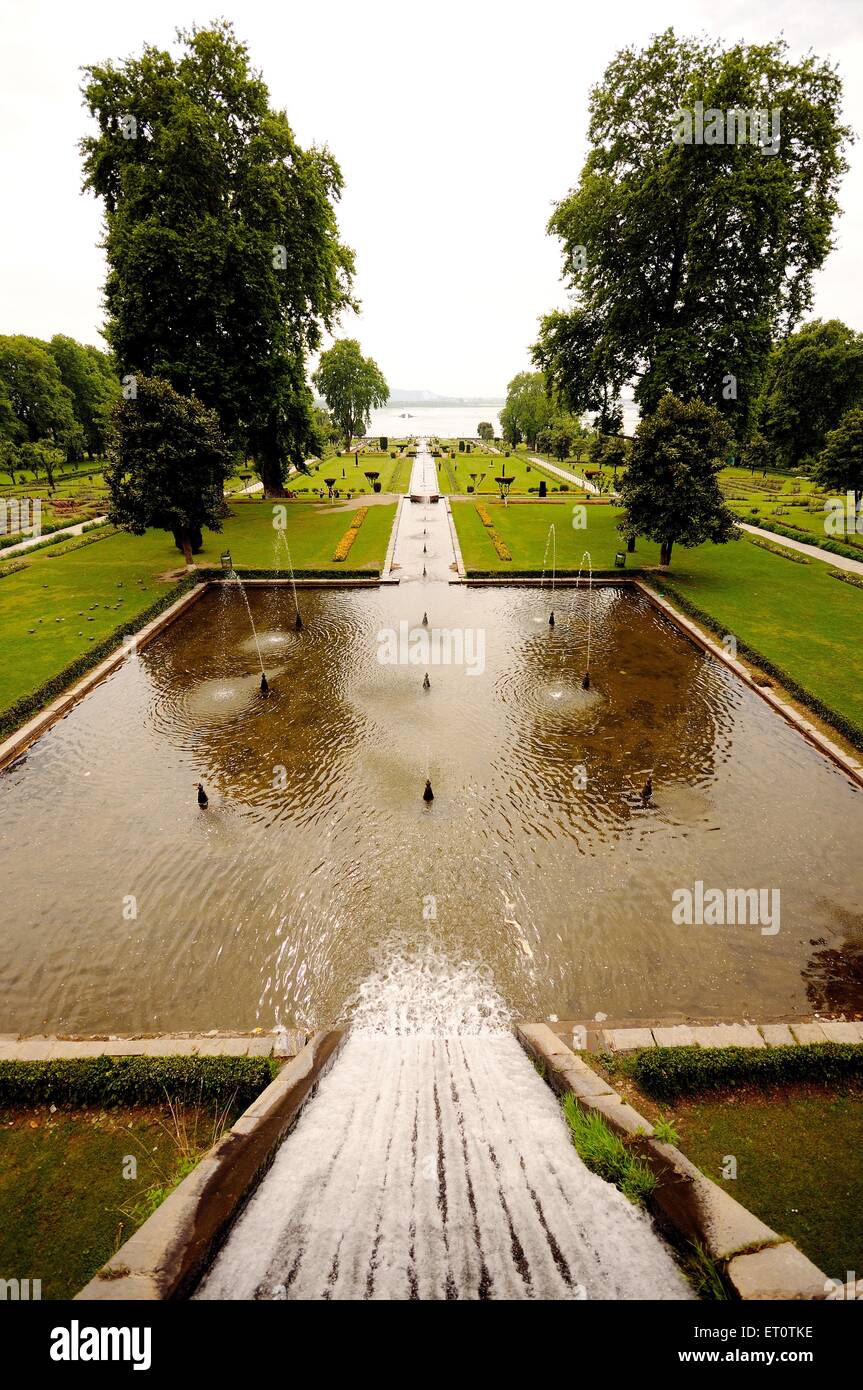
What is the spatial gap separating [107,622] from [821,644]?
85.8 feet

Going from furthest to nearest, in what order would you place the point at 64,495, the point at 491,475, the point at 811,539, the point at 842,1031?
the point at 491,475, the point at 64,495, the point at 811,539, the point at 842,1031

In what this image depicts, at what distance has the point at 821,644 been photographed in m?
18.9

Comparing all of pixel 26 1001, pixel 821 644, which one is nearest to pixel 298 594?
pixel 26 1001

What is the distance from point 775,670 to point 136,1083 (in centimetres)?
1862

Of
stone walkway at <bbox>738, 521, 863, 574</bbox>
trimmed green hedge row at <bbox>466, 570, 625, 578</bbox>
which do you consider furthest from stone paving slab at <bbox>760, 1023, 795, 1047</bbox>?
stone walkway at <bbox>738, 521, 863, 574</bbox>

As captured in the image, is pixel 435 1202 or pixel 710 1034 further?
pixel 710 1034

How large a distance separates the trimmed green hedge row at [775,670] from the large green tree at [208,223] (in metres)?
24.7

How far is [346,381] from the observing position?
8612 centimetres

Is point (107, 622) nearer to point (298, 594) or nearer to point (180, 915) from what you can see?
point (298, 594)

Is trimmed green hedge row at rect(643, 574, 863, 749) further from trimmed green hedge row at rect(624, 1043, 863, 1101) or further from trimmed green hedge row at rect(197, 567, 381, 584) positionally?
trimmed green hedge row at rect(197, 567, 381, 584)

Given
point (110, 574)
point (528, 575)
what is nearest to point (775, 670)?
point (528, 575)

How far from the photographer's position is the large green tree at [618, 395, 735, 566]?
73.9 ft

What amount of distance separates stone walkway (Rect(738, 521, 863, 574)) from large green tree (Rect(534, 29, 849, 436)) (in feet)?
25.5

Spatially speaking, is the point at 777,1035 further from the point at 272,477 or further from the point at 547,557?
the point at 272,477
